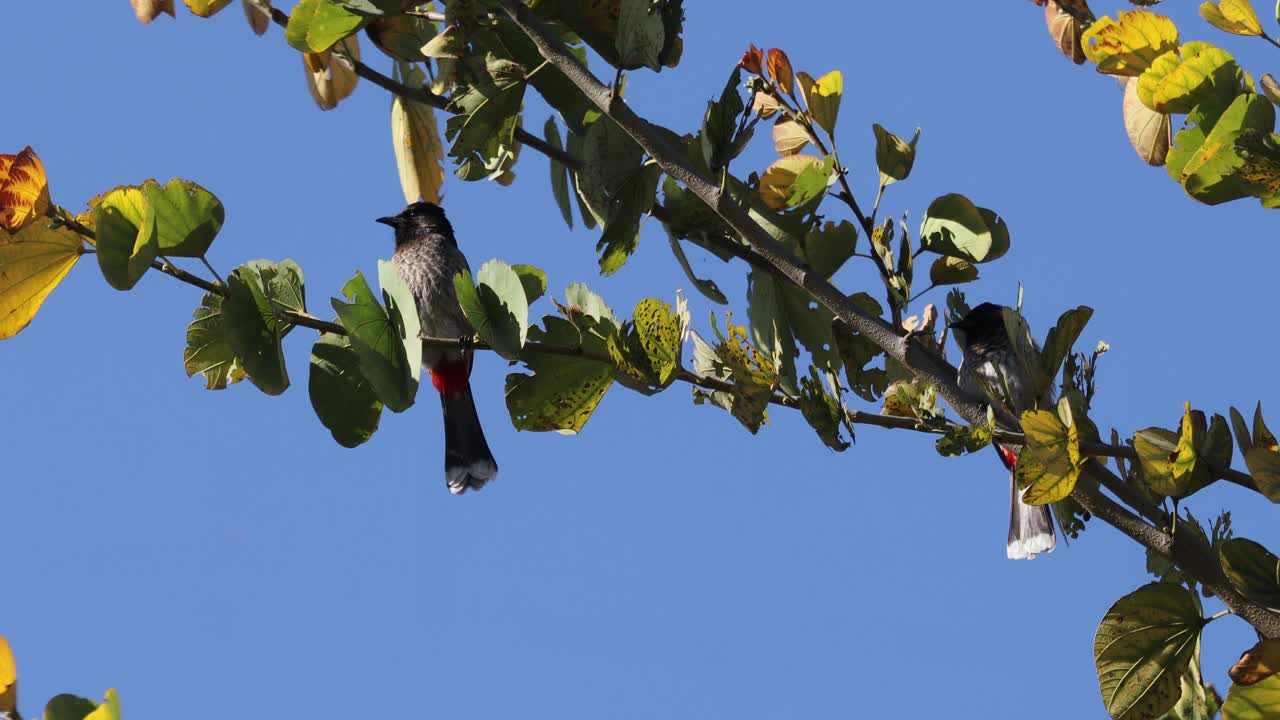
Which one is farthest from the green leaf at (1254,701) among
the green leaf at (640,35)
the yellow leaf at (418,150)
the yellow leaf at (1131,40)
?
the yellow leaf at (418,150)

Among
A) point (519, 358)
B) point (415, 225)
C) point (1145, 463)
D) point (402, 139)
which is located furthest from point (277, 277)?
point (415, 225)

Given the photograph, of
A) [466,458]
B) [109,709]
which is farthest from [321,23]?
[466,458]

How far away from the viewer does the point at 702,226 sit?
8.38 ft

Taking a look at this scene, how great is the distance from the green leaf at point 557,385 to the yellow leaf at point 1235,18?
1.20 metres

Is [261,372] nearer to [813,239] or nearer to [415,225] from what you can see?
[813,239]

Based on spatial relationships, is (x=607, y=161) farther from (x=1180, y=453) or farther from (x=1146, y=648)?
(x=1146, y=648)

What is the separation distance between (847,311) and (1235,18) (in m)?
0.80

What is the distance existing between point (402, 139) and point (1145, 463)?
6.00 feet

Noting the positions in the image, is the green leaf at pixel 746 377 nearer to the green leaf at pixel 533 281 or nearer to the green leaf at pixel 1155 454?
the green leaf at pixel 533 281

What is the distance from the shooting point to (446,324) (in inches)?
214

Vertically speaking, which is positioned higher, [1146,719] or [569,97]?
[569,97]

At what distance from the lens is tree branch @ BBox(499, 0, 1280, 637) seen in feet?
7.16

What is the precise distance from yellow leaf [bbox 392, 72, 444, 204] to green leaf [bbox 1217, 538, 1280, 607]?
191 cm

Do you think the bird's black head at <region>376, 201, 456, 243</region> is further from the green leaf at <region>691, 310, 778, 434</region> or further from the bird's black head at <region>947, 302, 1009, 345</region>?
the green leaf at <region>691, 310, 778, 434</region>
